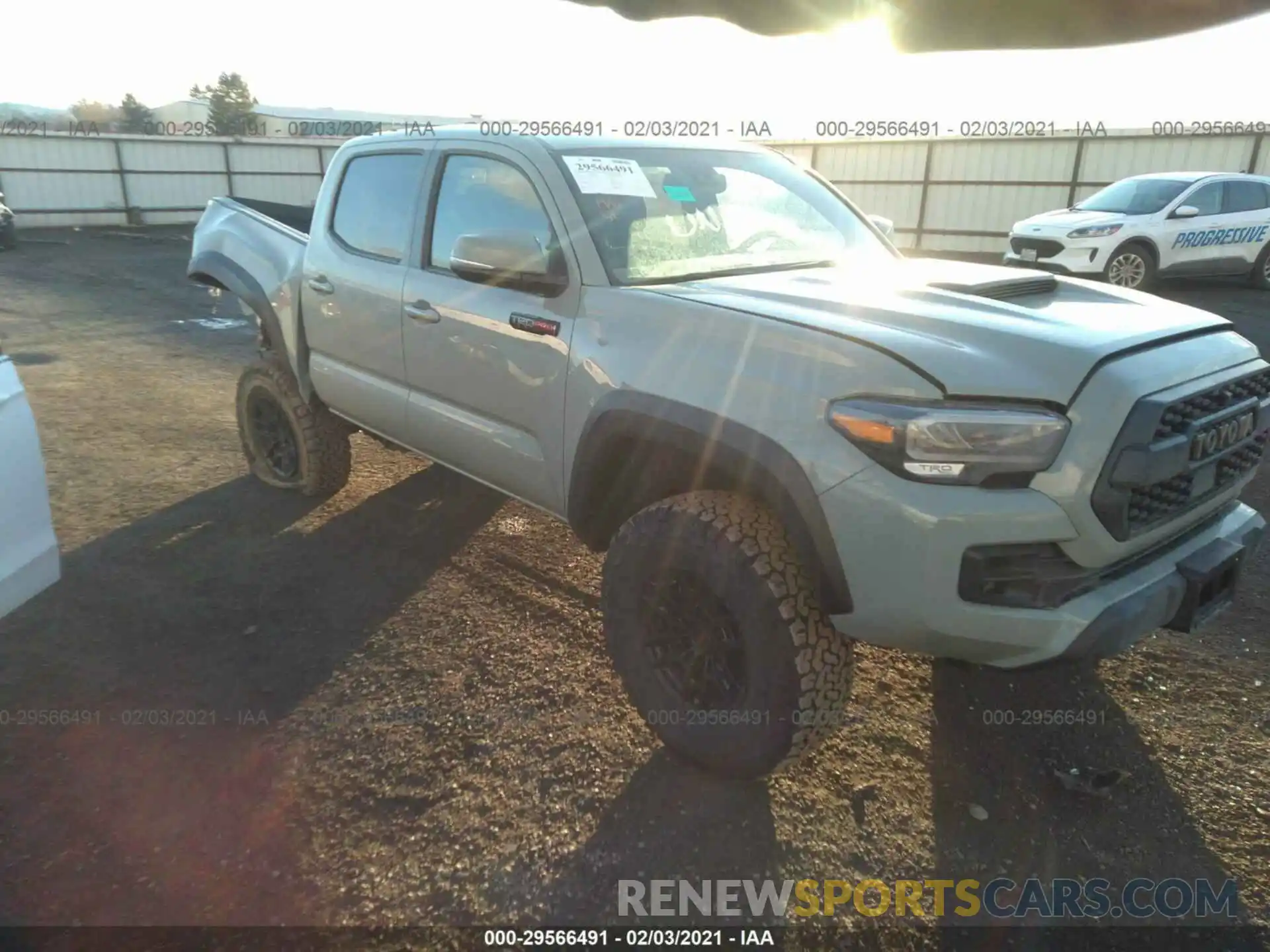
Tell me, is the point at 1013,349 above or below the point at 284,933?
above

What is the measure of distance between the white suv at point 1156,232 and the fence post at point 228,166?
20.7m

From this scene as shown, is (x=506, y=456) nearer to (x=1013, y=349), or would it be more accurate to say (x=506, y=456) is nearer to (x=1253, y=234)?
(x=1013, y=349)

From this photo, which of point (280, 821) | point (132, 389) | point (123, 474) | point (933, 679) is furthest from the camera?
point (132, 389)

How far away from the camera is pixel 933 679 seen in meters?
3.03

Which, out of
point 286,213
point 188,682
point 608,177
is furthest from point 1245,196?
point 188,682

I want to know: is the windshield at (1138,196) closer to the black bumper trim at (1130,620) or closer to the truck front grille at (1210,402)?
the truck front grille at (1210,402)

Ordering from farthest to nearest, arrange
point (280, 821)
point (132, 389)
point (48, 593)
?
1. point (132, 389)
2. point (48, 593)
3. point (280, 821)

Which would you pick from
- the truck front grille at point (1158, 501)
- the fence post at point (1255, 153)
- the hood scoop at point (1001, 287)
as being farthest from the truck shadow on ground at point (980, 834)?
the fence post at point (1255, 153)

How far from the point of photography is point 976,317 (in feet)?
7.21

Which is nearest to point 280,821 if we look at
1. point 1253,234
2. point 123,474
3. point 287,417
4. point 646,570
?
point 646,570

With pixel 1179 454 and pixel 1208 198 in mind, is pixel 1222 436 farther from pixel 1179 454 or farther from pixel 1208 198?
pixel 1208 198

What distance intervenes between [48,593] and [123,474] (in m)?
1.52

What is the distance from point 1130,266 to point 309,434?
11330 millimetres

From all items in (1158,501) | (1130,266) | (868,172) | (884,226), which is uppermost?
(868,172)
